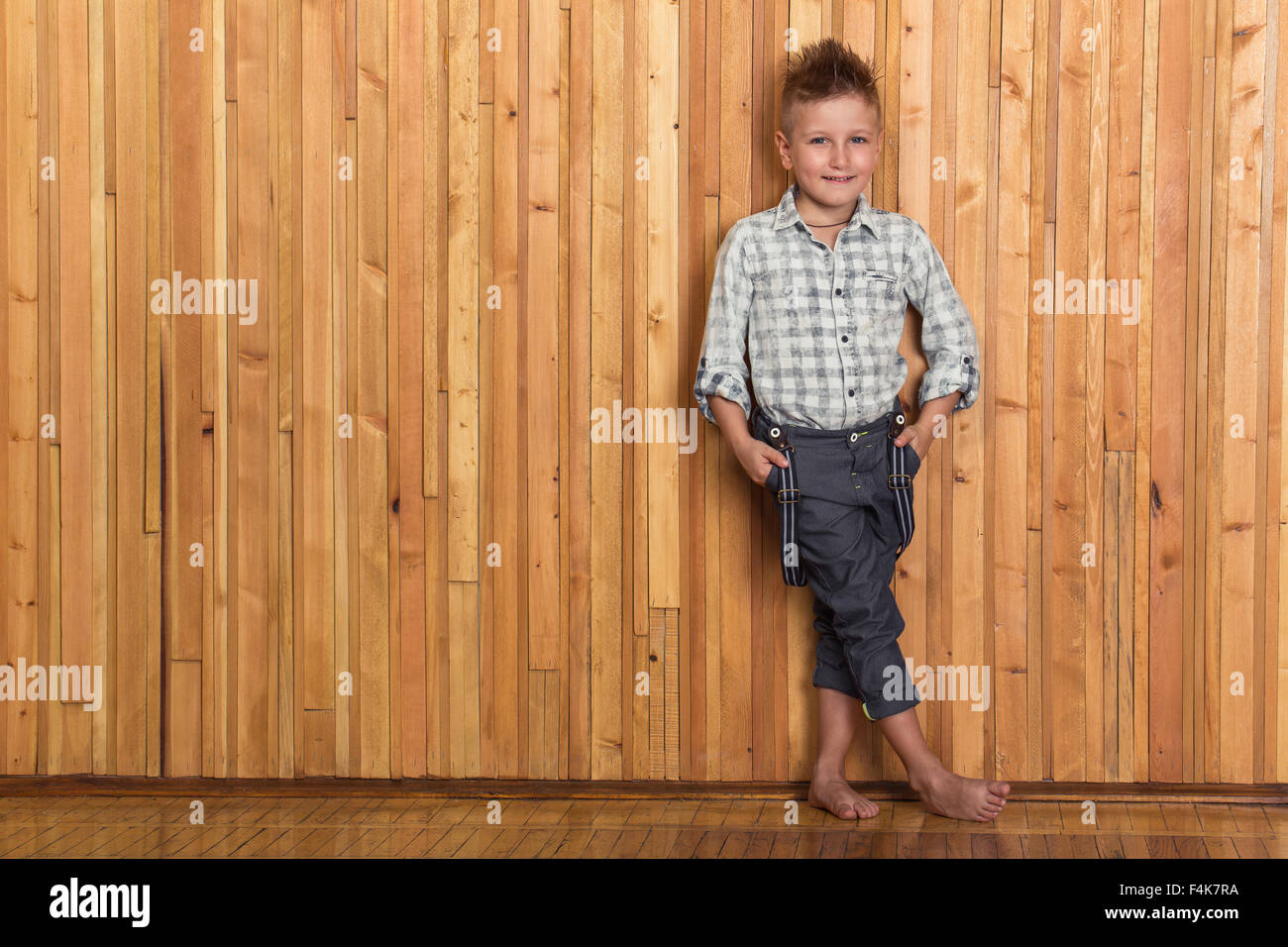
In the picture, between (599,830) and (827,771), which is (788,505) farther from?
(599,830)

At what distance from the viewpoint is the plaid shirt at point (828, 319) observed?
2.09m

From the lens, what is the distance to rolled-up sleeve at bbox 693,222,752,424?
2.09 meters

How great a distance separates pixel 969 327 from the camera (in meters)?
2.12

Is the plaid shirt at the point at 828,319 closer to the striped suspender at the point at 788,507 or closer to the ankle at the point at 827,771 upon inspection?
the striped suspender at the point at 788,507

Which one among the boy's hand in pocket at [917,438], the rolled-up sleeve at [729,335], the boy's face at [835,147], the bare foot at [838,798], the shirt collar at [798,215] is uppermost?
the boy's face at [835,147]

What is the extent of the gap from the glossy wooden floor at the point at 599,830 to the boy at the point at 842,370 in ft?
0.34

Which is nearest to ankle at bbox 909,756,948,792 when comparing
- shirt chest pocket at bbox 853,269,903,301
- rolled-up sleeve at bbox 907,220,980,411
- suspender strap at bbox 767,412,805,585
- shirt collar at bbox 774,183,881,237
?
suspender strap at bbox 767,412,805,585

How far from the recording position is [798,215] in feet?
6.94

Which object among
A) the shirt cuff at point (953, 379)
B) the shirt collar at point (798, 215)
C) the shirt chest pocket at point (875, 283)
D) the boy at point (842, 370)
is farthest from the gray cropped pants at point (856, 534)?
the shirt collar at point (798, 215)

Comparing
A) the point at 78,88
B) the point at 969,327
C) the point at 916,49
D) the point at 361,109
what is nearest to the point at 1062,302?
the point at 969,327

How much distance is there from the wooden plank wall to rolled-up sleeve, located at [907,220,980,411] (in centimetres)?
11

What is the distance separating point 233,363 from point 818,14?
52.2 inches

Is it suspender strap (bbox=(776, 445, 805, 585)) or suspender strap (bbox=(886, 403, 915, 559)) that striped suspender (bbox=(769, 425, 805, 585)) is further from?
suspender strap (bbox=(886, 403, 915, 559))

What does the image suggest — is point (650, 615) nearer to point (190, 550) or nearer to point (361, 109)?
point (190, 550)
